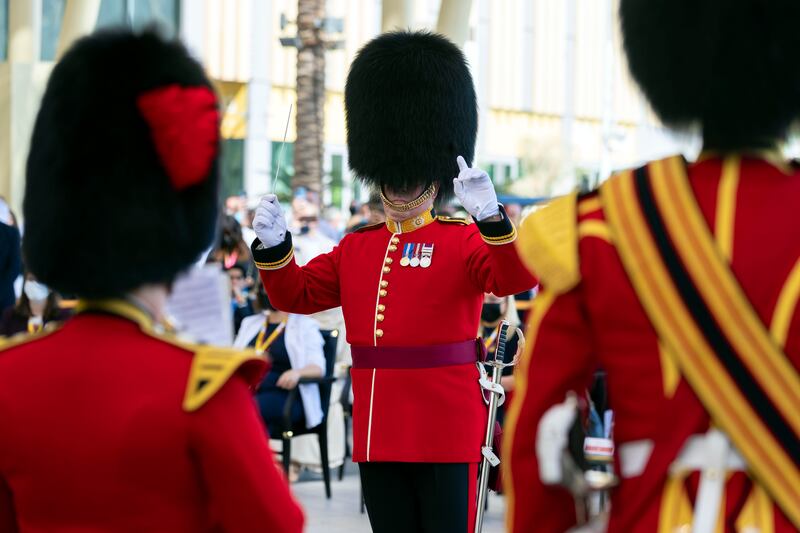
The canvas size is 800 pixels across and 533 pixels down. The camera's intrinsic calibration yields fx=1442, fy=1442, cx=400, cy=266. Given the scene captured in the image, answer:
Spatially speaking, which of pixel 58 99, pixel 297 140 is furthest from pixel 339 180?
pixel 58 99

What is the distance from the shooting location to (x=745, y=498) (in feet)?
7.16

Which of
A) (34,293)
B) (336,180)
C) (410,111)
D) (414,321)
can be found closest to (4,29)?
(336,180)

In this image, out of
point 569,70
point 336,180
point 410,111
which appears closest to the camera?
point 410,111

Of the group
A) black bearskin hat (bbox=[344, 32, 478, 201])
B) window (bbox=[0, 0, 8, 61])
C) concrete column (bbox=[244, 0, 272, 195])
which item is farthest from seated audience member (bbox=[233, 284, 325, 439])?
concrete column (bbox=[244, 0, 272, 195])

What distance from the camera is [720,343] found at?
2.16 meters

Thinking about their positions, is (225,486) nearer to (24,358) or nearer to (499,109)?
(24,358)

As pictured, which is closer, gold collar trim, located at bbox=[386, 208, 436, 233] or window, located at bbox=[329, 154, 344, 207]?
gold collar trim, located at bbox=[386, 208, 436, 233]

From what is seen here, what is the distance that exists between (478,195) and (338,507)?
384cm

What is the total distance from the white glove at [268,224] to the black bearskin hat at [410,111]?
0.46 metres

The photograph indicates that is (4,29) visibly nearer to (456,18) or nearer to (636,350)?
(456,18)

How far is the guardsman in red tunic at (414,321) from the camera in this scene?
13.1 feet

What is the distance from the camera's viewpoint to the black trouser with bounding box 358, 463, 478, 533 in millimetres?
3980

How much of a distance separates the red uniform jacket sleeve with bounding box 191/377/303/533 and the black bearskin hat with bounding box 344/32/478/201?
232cm

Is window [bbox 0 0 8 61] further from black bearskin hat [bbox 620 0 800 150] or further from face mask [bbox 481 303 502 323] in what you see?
black bearskin hat [bbox 620 0 800 150]
